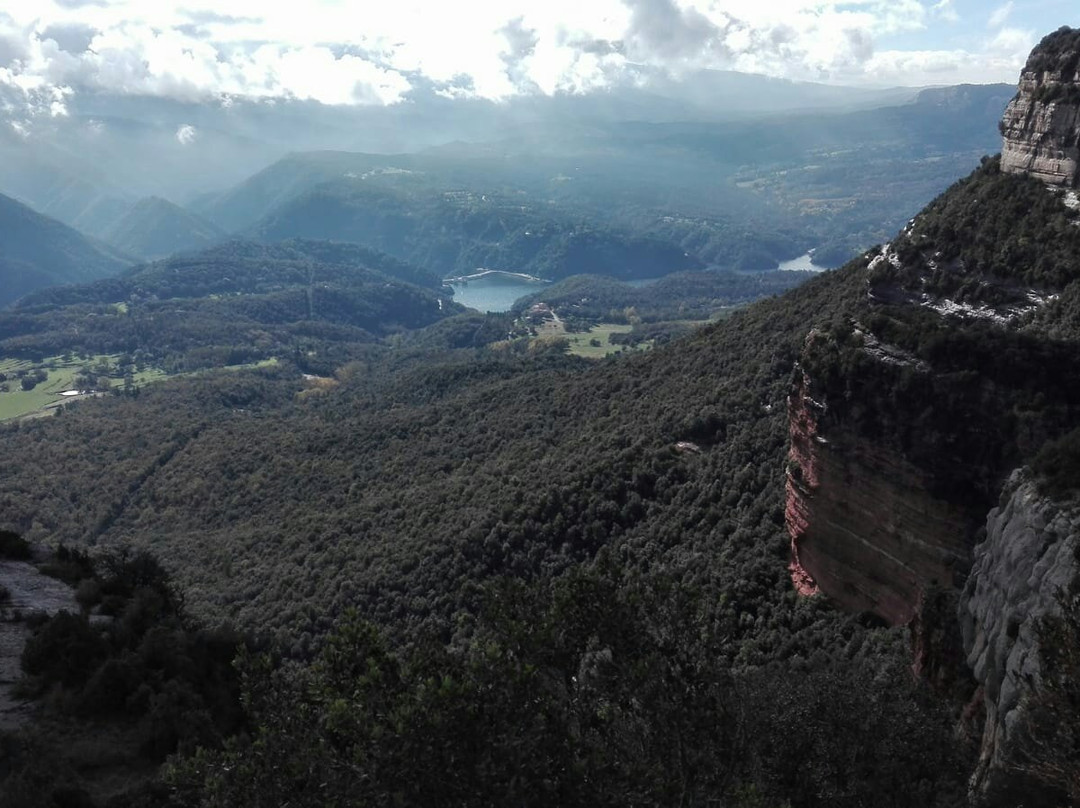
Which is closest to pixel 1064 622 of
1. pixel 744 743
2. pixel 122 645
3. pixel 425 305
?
pixel 744 743

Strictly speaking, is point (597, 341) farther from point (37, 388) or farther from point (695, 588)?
point (695, 588)

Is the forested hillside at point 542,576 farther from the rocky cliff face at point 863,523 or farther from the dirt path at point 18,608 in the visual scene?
the dirt path at point 18,608

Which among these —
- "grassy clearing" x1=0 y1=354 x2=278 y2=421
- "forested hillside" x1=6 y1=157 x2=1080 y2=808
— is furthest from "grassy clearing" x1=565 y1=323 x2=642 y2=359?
"grassy clearing" x1=0 y1=354 x2=278 y2=421

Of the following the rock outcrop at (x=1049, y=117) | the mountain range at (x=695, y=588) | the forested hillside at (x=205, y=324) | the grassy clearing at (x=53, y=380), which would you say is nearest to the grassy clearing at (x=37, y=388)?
the grassy clearing at (x=53, y=380)

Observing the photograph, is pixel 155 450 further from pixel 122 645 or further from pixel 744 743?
pixel 744 743

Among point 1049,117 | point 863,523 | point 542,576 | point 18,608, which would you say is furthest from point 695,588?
point 1049,117

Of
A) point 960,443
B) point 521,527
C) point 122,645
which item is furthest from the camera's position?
point 521,527

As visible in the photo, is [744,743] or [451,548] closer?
[744,743]
